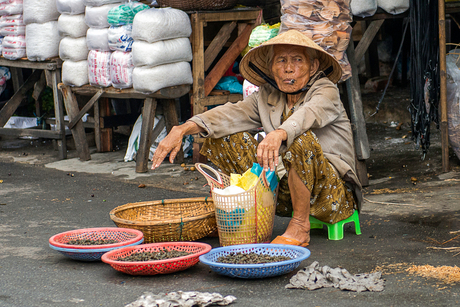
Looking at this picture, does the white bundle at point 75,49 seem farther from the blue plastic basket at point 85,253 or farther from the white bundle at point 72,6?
the blue plastic basket at point 85,253

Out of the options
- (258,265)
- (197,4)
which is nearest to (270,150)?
(258,265)

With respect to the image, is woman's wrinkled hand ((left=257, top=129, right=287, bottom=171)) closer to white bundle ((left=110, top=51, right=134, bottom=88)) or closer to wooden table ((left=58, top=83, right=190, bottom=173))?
wooden table ((left=58, top=83, right=190, bottom=173))

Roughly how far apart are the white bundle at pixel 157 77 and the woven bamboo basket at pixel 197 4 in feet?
1.96

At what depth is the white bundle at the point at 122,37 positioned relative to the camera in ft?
19.2

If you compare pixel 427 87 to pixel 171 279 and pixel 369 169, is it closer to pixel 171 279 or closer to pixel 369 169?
pixel 369 169

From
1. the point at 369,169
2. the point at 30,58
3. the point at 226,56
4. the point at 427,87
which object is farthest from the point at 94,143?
the point at 427,87

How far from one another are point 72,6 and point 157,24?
55.7 inches

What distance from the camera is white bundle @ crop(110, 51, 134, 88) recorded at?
588 centimetres

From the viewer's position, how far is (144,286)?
2.81 m

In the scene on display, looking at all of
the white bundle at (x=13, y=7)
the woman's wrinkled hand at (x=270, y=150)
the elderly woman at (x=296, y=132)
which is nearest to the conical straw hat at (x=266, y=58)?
the elderly woman at (x=296, y=132)

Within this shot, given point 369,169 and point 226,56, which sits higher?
point 226,56

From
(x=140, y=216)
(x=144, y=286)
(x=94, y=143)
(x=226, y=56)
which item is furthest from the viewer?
(x=94, y=143)

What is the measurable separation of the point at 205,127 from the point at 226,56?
3.03 metres

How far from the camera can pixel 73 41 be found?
6469mm
